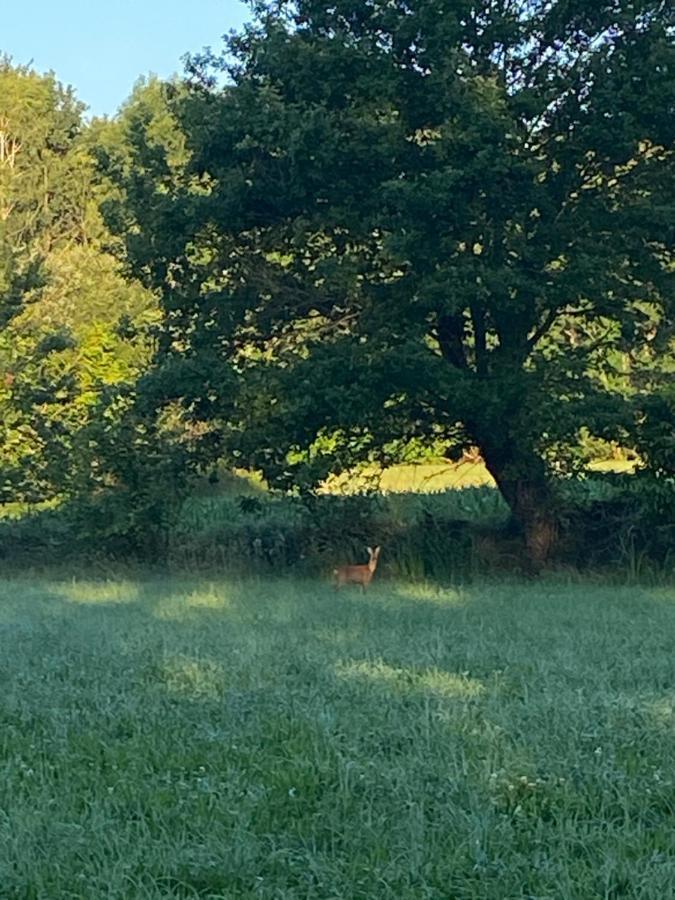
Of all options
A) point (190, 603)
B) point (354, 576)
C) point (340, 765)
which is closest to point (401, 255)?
point (354, 576)

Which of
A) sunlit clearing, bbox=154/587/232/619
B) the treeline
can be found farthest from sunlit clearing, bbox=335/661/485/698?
the treeline

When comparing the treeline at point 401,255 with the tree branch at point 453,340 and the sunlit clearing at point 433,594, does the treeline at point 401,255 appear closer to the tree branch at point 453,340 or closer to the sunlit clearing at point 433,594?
the tree branch at point 453,340

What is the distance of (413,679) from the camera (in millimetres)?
7273

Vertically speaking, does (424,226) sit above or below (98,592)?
above

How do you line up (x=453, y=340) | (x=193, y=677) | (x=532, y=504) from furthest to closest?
(x=532, y=504) < (x=453, y=340) < (x=193, y=677)

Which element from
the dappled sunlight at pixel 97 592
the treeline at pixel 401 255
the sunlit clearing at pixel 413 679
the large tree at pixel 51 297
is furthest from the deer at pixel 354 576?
the sunlit clearing at pixel 413 679

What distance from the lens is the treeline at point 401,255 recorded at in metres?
14.8

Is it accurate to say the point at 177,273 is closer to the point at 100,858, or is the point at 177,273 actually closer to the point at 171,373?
the point at 171,373

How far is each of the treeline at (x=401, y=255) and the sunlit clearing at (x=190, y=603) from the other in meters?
2.45

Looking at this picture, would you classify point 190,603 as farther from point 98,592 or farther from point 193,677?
point 193,677

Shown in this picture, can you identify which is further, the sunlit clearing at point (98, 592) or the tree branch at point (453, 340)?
the tree branch at point (453, 340)

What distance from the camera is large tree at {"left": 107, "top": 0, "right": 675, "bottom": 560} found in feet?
48.5

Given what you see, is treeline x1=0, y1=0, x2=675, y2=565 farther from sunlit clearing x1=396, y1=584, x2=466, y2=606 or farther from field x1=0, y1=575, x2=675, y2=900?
field x1=0, y1=575, x2=675, y2=900

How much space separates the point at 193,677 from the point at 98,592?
749 cm
